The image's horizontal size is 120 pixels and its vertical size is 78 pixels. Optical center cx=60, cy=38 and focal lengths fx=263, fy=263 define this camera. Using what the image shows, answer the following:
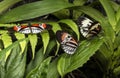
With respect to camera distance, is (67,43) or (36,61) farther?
(36,61)

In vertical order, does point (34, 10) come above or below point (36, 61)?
above

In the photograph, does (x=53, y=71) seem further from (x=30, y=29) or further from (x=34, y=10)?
(x=34, y=10)

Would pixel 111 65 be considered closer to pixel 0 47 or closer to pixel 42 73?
pixel 42 73

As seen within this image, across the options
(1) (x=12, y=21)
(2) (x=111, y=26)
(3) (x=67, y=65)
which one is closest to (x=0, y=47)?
(1) (x=12, y=21)

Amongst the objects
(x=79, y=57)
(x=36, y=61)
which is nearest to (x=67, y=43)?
(x=79, y=57)

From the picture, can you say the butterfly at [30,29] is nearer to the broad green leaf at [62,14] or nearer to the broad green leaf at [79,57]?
the broad green leaf at [79,57]

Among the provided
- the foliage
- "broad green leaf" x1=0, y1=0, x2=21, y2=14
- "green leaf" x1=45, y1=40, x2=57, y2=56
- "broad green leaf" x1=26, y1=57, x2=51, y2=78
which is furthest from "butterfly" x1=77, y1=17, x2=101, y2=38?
"broad green leaf" x1=0, y1=0, x2=21, y2=14

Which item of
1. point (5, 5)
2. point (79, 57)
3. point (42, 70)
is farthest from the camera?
point (5, 5)
